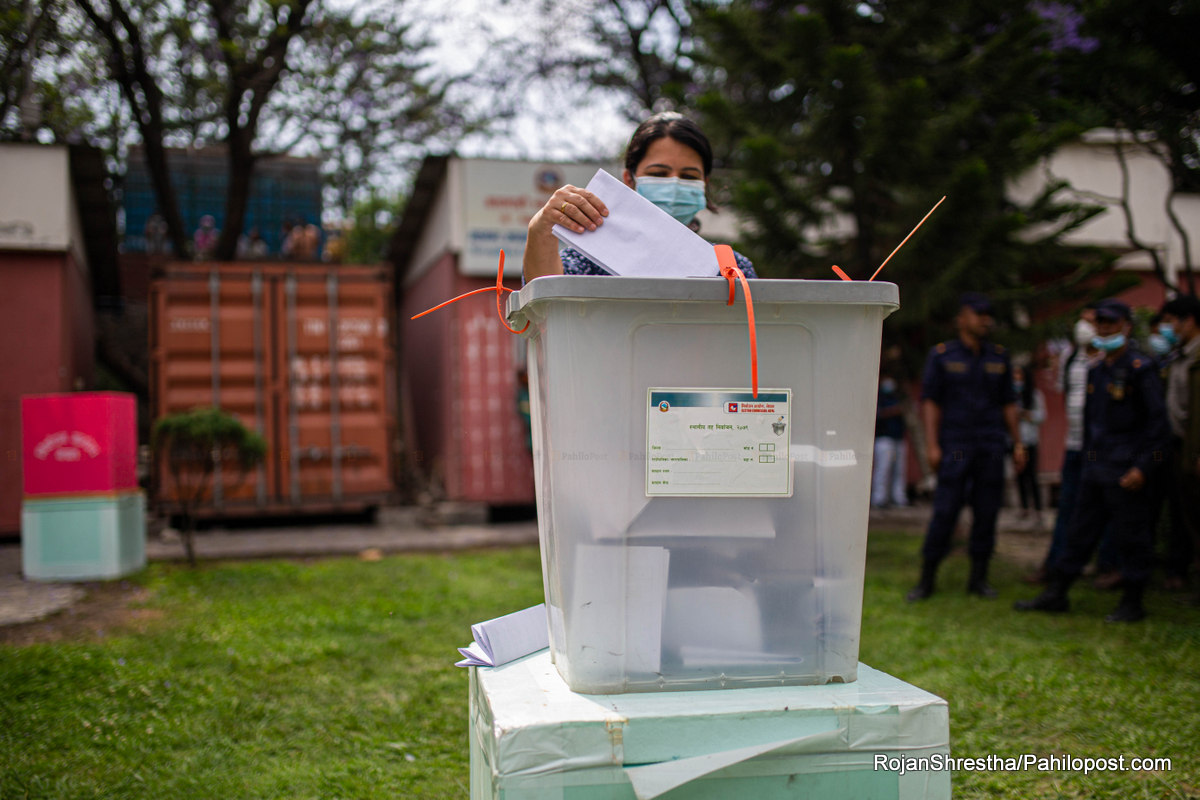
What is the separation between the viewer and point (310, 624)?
449cm

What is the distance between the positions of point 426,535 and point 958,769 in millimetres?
6250

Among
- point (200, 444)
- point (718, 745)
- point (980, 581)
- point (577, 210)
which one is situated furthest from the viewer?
point (200, 444)

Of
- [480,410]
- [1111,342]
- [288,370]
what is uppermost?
[288,370]

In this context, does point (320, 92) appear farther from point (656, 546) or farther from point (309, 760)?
point (656, 546)

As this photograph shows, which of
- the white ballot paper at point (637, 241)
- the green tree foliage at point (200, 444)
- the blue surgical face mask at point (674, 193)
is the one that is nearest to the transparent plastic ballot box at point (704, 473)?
the white ballot paper at point (637, 241)

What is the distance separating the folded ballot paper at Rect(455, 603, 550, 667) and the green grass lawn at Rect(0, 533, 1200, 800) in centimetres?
98

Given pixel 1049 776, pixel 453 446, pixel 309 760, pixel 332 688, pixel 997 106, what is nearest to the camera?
pixel 1049 776

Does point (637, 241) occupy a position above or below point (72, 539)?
above

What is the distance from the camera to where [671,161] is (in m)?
2.12

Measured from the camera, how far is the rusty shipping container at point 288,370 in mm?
8352

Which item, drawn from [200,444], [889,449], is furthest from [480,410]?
[889,449]

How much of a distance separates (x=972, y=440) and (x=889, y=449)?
4.38 metres

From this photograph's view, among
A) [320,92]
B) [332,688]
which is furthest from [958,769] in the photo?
[320,92]

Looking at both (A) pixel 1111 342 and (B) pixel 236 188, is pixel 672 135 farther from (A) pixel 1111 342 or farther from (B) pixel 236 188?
(B) pixel 236 188
